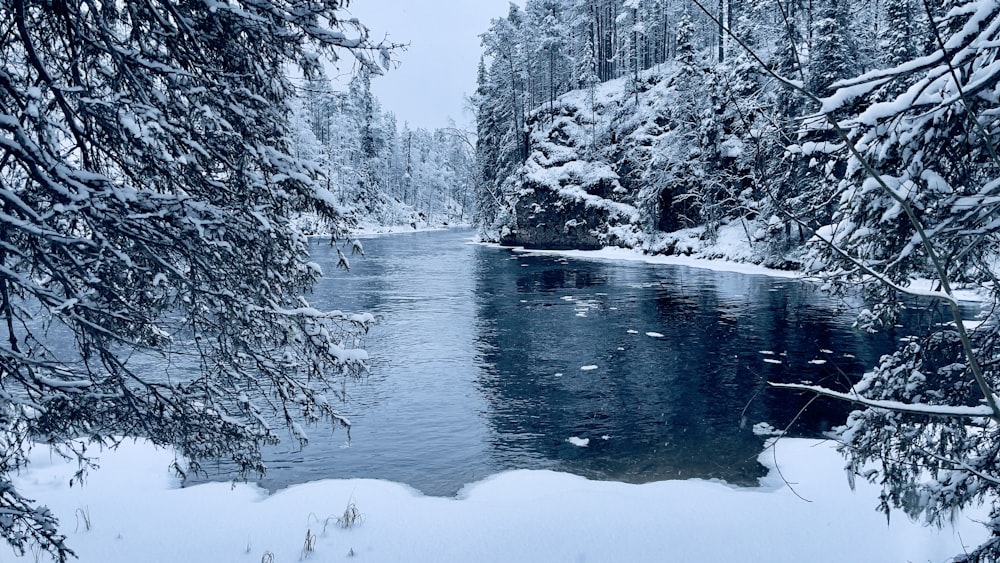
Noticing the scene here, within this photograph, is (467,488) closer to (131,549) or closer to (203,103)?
(131,549)

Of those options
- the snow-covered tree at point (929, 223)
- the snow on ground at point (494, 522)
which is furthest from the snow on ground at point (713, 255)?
the snow-covered tree at point (929, 223)

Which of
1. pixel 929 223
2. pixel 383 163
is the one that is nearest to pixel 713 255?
pixel 929 223

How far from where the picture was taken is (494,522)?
7152mm

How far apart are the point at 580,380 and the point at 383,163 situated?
290ft

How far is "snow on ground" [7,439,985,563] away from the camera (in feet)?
20.7

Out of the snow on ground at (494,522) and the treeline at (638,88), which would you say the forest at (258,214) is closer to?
the snow on ground at (494,522)

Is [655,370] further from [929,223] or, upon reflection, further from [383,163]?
[383,163]

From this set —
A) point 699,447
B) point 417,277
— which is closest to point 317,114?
point 417,277

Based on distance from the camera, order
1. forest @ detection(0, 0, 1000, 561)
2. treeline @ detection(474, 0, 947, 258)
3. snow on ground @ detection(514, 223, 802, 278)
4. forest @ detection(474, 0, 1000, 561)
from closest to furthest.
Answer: forest @ detection(474, 0, 1000, 561) → forest @ detection(0, 0, 1000, 561) → treeline @ detection(474, 0, 947, 258) → snow on ground @ detection(514, 223, 802, 278)

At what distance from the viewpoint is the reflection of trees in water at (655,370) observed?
1005 cm

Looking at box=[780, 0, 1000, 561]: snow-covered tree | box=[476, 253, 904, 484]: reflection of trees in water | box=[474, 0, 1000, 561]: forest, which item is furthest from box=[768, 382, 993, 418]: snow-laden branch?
box=[476, 253, 904, 484]: reflection of trees in water

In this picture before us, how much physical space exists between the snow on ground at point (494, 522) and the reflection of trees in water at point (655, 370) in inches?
47.6

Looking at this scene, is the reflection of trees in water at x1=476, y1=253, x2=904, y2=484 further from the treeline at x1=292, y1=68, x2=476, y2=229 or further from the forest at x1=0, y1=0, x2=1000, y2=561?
the treeline at x1=292, y1=68, x2=476, y2=229

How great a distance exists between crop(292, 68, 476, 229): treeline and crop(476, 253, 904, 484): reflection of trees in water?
46687 mm
